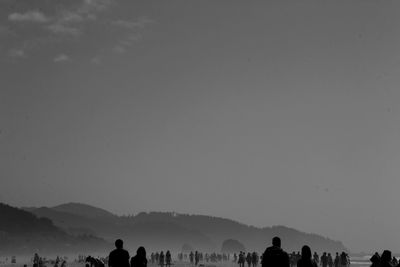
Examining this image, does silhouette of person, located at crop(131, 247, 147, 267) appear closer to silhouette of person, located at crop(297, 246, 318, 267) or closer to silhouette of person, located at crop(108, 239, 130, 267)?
silhouette of person, located at crop(108, 239, 130, 267)

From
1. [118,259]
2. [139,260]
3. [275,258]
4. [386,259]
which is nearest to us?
[275,258]

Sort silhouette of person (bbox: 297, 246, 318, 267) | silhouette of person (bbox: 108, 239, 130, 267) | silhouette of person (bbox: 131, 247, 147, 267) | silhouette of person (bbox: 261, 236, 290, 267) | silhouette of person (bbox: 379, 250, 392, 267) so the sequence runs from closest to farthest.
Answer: silhouette of person (bbox: 261, 236, 290, 267), silhouette of person (bbox: 297, 246, 318, 267), silhouette of person (bbox: 108, 239, 130, 267), silhouette of person (bbox: 379, 250, 392, 267), silhouette of person (bbox: 131, 247, 147, 267)

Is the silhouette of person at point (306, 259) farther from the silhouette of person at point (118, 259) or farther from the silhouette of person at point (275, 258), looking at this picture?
the silhouette of person at point (118, 259)

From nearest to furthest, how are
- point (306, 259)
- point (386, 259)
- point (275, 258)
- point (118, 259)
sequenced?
point (275, 258) → point (306, 259) → point (118, 259) → point (386, 259)

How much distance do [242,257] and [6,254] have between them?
15544 cm

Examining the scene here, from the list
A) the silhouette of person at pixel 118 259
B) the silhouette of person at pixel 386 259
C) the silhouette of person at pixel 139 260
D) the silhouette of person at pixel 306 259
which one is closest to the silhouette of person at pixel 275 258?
the silhouette of person at pixel 306 259

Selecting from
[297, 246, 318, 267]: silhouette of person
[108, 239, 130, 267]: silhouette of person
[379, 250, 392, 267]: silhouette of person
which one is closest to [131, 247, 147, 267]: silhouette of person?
[108, 239, 130, 267]: silhouette of person

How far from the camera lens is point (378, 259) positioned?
18.6 meters

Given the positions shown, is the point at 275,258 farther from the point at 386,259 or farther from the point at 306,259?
the point at 386,259

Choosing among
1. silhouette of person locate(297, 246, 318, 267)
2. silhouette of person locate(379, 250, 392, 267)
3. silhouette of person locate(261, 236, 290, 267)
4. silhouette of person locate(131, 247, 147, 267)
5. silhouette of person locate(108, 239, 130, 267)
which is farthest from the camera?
silhouette of person locate(131, 247, 147, 267)

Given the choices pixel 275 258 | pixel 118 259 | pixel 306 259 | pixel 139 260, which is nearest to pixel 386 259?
pixel 306 259

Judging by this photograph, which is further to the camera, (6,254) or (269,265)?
(6,254)

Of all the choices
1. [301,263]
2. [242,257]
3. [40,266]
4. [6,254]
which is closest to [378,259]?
[301,263]

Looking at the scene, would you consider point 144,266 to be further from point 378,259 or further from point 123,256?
point 378,259
